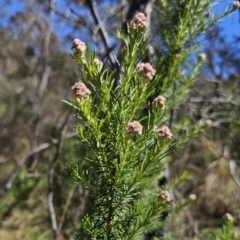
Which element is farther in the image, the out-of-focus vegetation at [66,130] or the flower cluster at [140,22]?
the out-of-focus vegetation at [66,130]

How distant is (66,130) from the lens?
244 inches

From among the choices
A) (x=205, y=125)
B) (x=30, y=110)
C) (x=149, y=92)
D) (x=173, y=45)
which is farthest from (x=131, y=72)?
(x=30, y=110)

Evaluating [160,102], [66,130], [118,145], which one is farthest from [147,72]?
[66,130]

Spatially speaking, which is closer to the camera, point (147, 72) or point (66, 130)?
point (147, 72)

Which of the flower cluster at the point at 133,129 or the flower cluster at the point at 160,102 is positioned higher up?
the flower cluster at the point at 160,102

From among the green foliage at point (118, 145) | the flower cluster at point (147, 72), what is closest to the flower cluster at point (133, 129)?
the green foliage at point (118, 145)

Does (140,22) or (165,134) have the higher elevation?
(140,22)

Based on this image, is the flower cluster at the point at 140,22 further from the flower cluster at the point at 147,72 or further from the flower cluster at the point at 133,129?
the flower cluster at the point at 133,129

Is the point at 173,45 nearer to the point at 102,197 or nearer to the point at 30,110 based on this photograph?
the point at 102,197

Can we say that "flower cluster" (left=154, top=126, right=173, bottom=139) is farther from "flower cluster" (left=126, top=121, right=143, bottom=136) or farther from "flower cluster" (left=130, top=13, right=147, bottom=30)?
"flower cluster" (left=130, top=13, right=147, bottom=30)

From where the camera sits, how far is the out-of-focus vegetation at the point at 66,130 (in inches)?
140

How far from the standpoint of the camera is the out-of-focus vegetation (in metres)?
Answer: 3.54

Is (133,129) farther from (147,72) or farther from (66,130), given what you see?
(66,130)

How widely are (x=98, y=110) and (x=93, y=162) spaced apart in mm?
154
